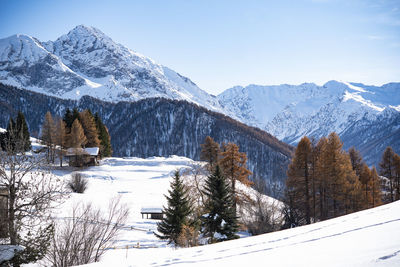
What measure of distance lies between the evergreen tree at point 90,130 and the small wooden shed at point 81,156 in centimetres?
472

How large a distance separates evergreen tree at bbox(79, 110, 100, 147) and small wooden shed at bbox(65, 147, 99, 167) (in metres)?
4.72

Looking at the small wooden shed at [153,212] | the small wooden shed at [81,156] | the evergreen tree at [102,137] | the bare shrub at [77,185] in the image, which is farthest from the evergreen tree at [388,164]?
the evergreen tree at [102,137]

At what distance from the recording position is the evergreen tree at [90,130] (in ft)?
196

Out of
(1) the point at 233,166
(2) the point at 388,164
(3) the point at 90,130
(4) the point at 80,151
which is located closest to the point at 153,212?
(1) the point at 233,166

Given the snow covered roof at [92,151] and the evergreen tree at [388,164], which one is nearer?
the evergreen tree at [388,164]

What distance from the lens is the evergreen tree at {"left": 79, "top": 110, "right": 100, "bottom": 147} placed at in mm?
59625

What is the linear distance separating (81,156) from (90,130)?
8.51 m

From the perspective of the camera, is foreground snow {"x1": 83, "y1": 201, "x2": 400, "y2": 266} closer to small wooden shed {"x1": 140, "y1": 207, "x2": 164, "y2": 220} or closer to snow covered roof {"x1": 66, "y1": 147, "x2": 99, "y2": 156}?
small wooden shed {"x1": 140, "y1": 207, "x2": 164, "y2": 220}

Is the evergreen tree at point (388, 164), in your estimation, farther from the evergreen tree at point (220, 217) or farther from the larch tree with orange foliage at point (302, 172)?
the evergreen tree at point (220, 217)

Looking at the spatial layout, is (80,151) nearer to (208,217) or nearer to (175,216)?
(175,216)

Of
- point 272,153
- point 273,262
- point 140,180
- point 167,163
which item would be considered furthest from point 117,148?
point 273,262

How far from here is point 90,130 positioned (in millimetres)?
60312

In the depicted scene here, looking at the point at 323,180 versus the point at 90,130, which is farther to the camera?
the point at 90,130

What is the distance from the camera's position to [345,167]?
30344 millimetres
